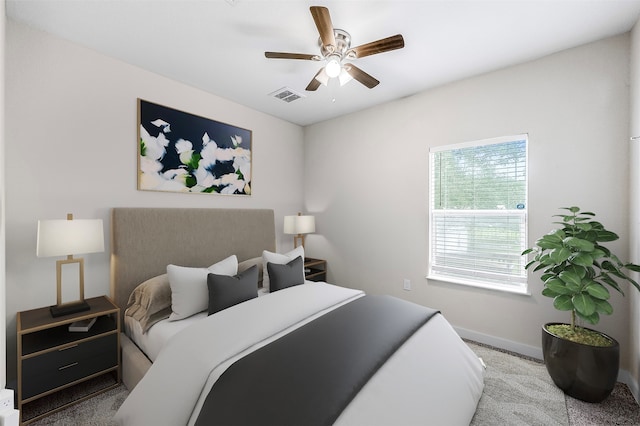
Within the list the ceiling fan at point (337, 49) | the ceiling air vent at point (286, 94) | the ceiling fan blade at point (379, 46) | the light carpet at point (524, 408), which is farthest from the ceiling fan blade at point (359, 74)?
the light carpet at point (524, 408)

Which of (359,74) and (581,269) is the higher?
(359,74)

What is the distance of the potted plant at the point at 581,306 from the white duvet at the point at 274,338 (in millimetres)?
591

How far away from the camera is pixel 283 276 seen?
269 centimetres

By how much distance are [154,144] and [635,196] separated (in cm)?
409

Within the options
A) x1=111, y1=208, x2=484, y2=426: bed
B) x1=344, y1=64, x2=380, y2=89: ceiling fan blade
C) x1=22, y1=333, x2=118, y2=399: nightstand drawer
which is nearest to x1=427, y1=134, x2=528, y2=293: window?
x1=111, y1=208, x2=484, y2=426: bed

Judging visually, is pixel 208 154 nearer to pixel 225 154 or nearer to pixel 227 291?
pixel 225 154

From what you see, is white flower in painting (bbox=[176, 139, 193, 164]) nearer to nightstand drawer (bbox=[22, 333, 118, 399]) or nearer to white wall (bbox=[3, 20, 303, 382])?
white wall (bbox=[3, 20, 303, 382])

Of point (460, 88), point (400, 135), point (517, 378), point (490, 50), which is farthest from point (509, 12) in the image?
point (517, 378)

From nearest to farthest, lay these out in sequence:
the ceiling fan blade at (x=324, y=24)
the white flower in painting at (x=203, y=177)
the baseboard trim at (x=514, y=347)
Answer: the ceiling fan blade at (x=324, y=24) → the baseboard trim at (x=514, y=347) → the white flower in painting at (x=203, y=177)

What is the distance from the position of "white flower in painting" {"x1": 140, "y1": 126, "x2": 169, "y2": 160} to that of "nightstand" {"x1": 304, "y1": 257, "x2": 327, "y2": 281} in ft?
7.15

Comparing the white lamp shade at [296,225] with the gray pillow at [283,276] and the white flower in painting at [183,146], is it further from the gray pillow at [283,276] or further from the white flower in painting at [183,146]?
the white flower in painting at [183,146]

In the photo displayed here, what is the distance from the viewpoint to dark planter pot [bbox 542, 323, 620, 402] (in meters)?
1.85

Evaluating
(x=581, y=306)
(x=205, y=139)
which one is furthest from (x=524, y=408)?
(x=205, y=139)

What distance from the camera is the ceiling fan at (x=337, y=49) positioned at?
5.68 ft
